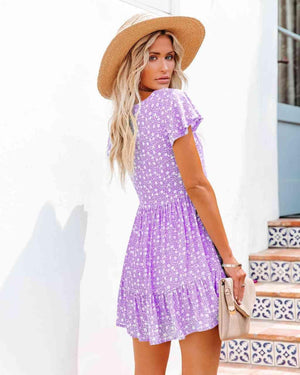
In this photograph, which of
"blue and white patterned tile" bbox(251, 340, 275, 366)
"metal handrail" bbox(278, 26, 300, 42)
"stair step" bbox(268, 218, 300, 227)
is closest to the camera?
"blue and white patterned tile" bbox(251, 340, 275, 366)

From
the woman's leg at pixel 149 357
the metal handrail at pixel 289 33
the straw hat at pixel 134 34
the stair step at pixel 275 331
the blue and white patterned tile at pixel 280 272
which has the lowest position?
the stair step at pixel 275 331

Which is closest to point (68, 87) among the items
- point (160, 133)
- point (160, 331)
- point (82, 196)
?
point (82, 196)

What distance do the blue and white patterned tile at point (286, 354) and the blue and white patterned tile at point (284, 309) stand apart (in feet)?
1.08

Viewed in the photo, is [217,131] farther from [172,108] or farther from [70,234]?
[172,108]

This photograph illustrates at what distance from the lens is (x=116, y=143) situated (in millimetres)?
Result: 2240

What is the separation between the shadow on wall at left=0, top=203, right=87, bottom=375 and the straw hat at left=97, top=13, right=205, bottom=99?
1.68 feet

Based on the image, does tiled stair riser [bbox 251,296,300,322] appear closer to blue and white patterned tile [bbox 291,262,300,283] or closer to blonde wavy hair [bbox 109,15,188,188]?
blue and white patterned tile [bbox 291,262,300,283]

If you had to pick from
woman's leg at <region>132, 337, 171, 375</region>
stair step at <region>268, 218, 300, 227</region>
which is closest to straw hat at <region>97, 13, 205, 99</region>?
woman's leg at <region>132, 337, 171, 375</region>

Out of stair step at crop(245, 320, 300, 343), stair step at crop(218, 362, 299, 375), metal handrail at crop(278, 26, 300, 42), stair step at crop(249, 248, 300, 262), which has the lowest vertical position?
stair step at crop(218, 362, 299, 375)

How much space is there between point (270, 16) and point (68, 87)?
103 inches

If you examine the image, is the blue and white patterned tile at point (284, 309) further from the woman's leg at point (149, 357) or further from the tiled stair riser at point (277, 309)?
the woman's leg at point (149, 357)

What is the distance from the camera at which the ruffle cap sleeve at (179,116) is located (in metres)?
2.10

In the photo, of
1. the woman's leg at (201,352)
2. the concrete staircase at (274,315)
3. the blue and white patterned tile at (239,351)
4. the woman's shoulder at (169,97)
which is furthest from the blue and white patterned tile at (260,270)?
the woman's shoulder at (169,97)

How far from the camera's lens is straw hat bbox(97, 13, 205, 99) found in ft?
7.34
